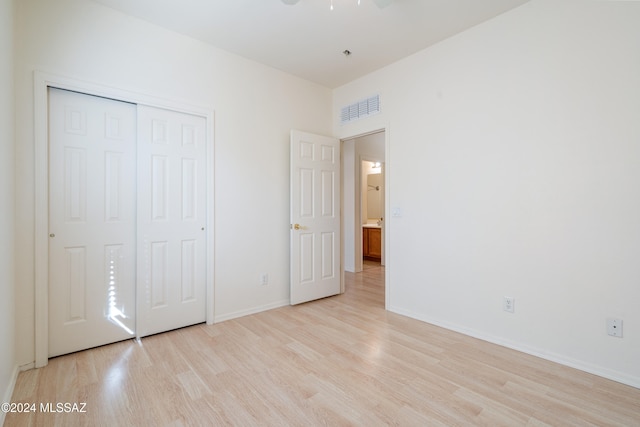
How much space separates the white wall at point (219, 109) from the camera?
2.06 meters

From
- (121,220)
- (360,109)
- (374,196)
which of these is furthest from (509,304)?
(374,196)

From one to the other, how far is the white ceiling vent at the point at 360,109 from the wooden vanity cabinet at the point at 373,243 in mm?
3055

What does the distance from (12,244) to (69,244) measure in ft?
1.14

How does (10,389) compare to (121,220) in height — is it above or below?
below

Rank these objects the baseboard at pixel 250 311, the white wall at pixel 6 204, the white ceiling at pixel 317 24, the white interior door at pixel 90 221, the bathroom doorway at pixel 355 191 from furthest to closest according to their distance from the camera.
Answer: the bathroom doorway at pixel 355 191 → the baseboard at pixel 250 311 → the white ceiling at pixel 317 24 → the white interior door at pixel 90 221 → the white wall at pixel 6 204

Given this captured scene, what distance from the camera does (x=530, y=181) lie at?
2324 mm

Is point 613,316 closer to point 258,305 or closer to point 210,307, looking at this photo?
point 258,305

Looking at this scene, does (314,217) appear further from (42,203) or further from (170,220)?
(42,203)

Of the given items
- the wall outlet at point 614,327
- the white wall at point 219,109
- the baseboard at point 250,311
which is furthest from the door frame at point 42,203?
the wall outlet at point 614,327

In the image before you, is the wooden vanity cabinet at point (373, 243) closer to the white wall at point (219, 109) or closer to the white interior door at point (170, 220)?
the white wall at point (219, 109)

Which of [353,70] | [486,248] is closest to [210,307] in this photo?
[486,248]

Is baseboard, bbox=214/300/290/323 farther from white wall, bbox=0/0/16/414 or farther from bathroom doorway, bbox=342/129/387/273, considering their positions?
bathroom doorway, bbox=342/129/387/273

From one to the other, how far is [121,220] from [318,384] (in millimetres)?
2051

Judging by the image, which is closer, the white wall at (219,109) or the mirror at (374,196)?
the white wall at (219,109)
